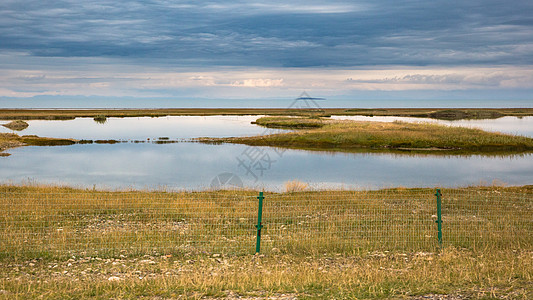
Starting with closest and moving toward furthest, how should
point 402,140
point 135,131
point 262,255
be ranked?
point 262,255, point 402,140, point 135,131

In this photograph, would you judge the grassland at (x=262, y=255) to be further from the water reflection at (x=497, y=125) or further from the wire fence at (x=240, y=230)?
the water reflection at (x=497, y=125)

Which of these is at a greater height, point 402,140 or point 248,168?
point 402,140

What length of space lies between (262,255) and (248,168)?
3886cm

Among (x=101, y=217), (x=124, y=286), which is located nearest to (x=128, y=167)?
(x=101, y=217)

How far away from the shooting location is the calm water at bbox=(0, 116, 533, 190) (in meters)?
40.6

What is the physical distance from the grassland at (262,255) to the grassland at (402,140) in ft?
153

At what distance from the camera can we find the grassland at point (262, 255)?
35.6ft

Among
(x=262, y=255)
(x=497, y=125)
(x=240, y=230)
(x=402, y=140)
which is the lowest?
(x=262, y=255)

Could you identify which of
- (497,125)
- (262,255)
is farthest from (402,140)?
(497,125)

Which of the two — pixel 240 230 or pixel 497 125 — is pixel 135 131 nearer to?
pixel 497 125

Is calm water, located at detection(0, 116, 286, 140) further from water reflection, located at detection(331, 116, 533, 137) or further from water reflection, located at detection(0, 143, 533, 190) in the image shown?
water reflection, located at detection(331, 116, 533, 137)

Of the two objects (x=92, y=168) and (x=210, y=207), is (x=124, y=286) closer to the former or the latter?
(x=210, y=207)

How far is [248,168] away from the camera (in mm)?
53625

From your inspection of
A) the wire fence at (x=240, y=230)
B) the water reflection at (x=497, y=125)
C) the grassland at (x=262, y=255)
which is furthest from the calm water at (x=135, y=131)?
the grassland at (x=262, y=255)
